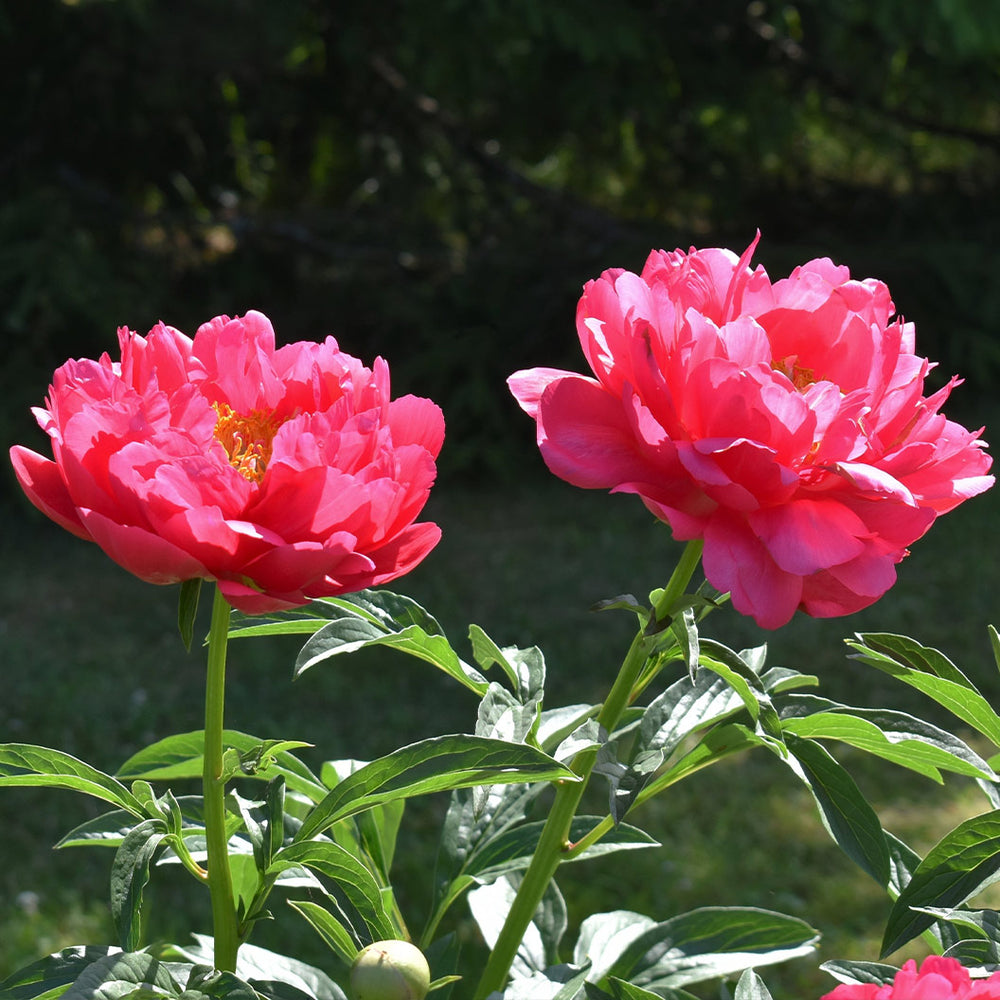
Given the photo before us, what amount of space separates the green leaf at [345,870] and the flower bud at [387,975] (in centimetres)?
5

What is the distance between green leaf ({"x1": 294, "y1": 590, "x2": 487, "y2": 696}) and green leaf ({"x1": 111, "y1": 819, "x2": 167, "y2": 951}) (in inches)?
5.0

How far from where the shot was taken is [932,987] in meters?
0.51

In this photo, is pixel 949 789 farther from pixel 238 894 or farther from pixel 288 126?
pixel 288 126

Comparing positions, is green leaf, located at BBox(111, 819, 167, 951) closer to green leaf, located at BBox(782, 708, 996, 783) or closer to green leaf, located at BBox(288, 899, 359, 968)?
green leaf, located at BBox(288, 899, 359, 968)

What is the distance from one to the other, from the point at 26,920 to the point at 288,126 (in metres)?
3.84

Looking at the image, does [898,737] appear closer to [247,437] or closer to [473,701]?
[247,437]

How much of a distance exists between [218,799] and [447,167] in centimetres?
489

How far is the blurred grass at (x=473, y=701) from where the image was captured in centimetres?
277

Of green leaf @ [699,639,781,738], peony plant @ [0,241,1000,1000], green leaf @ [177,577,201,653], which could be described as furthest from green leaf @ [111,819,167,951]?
green leaf @ [699,639,781,738]

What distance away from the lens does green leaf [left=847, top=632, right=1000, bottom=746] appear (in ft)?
2.31

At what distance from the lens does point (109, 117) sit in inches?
199

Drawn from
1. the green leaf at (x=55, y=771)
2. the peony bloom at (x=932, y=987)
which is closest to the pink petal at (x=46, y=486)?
the green leaf at (x=55, y=771)

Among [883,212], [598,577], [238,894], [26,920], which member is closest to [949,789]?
[598,577]

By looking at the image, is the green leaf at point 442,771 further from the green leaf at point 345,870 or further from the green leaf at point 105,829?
the green leaf at point 105,829
